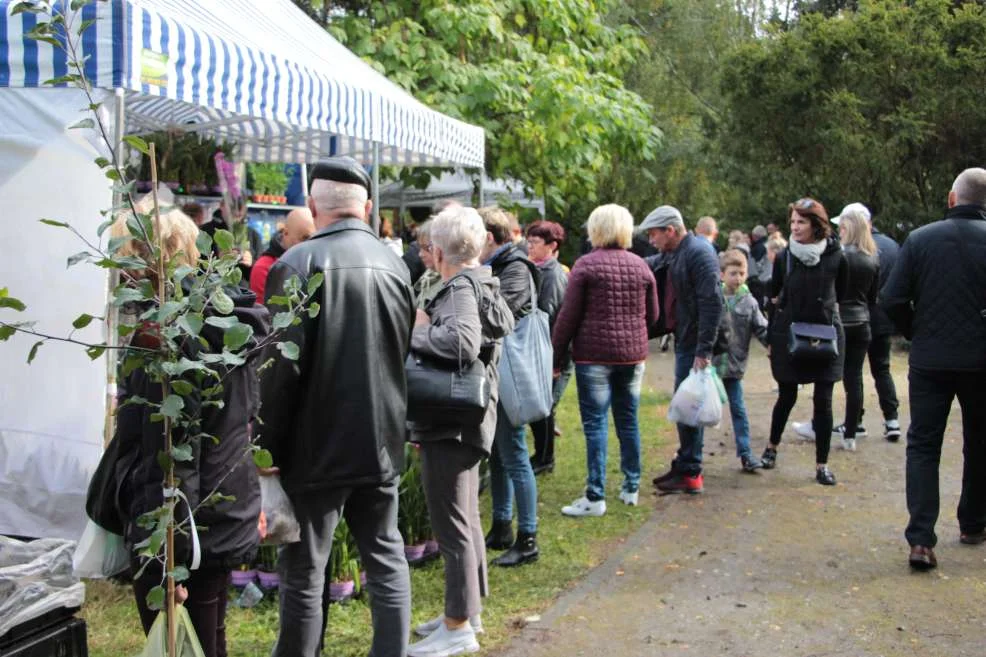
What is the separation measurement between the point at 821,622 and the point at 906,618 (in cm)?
40

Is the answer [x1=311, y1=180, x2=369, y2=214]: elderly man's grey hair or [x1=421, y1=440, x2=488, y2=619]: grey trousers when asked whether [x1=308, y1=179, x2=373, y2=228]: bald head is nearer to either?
[x1=311, y1=180, x2=369, y2=214]: elderly man's grey hair

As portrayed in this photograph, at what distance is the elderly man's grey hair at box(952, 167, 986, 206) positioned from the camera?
5.45 m

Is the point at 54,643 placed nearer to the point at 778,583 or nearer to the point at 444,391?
the point at 444,391

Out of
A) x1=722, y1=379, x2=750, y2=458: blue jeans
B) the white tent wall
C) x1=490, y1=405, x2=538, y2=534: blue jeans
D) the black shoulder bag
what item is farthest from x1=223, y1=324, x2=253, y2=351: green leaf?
x1=722, y1=379, x2=750, y2=458: blue jeans

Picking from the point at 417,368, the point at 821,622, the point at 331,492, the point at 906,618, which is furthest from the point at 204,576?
the point at 906,618

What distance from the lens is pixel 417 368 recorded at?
13.7 feet

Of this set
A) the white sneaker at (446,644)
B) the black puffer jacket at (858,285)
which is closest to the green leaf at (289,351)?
the white sneaker at (446,644)

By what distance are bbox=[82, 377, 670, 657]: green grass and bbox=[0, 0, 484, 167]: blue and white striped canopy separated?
2.30 m

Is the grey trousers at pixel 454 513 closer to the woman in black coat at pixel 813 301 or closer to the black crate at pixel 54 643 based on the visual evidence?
the black crate at pixel 54 643

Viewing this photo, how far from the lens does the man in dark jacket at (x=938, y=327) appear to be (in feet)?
17.5

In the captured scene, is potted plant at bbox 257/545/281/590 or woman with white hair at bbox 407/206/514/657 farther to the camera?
potted plant at bbox 257/545/281/590

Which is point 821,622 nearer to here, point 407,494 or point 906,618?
point 906,618

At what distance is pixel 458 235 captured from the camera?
14.2 ft

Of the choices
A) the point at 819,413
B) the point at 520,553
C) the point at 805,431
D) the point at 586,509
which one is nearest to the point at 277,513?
the point at 520,553
